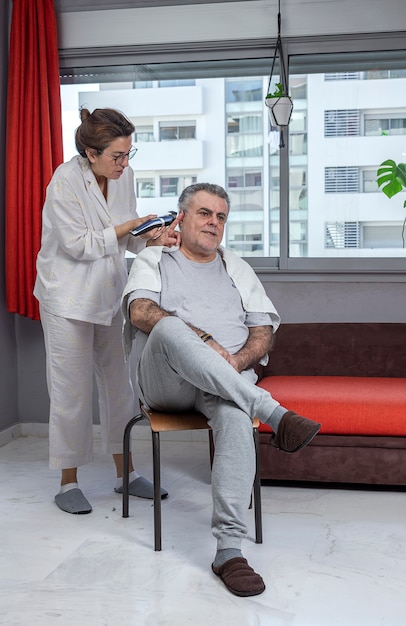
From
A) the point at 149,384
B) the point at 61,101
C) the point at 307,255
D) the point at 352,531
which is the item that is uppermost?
the point at 61,101

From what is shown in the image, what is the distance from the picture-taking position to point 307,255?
4.26 m

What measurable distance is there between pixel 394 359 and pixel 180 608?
1.92 meters

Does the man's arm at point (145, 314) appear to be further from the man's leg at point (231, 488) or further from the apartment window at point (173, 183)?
the apartment window at point (173, 183)

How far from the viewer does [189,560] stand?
255 centimetres

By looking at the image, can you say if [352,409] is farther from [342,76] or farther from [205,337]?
[342,76]

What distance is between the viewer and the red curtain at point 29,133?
13.6ft

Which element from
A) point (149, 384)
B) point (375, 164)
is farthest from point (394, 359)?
point (149, 384)

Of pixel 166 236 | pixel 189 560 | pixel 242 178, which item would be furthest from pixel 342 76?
pixel 189 560

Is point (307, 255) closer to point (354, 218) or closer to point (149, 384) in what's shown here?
point (354, 218)

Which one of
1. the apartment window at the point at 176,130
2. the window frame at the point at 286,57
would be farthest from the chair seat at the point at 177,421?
the apartment window at the point at 176,130

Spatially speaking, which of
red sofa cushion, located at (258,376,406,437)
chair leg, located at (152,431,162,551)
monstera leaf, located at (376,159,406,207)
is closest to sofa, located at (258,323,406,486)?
red sofa cushion, located at (258,376,406,437)

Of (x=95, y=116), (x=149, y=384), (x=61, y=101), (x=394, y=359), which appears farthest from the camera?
(x=61, y=101)

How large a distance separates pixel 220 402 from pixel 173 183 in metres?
Answer: 2.07

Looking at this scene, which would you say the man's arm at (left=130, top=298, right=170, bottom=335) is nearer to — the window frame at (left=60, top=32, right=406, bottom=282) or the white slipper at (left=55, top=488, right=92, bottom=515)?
the white slipper at (left=55, top=488, right=92, bottom=515)
